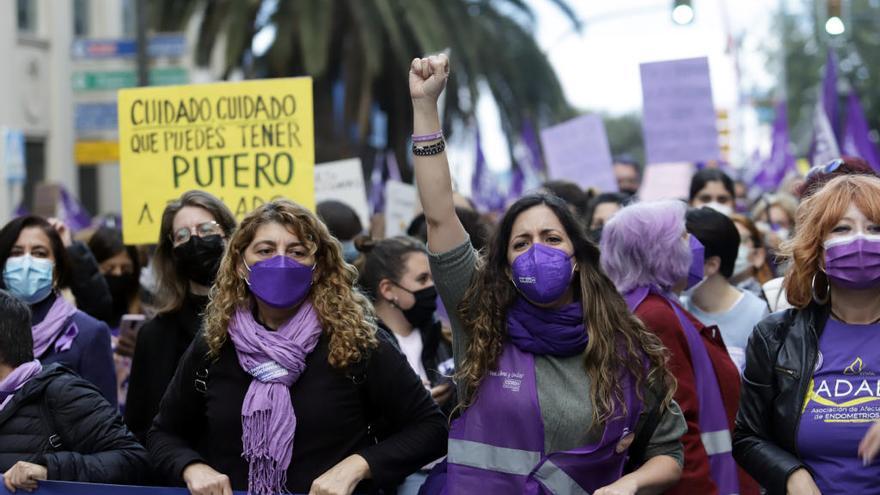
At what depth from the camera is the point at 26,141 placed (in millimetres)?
25812

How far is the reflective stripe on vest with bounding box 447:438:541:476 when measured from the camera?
3.64 m

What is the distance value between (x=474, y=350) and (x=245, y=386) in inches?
27.3

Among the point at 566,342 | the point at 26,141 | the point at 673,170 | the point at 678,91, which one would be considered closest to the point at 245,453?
the point at 566,342

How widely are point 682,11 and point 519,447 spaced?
6891mm

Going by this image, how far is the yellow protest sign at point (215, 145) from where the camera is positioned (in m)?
6.75

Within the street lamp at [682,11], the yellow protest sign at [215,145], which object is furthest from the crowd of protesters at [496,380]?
the street lamp at [682,11]

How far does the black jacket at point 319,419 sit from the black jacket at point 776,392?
0.90m

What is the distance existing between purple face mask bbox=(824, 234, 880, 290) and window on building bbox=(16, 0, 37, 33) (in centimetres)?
2412

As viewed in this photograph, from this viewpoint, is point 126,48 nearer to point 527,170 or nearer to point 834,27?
point 527,170

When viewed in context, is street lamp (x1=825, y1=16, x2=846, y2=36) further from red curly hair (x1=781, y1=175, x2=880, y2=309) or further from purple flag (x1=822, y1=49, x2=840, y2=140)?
red curly hair (x1=781, y1=175, x2=880, y2=309)

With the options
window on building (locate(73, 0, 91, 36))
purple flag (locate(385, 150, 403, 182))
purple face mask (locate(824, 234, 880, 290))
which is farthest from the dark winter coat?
window on building (locate(73, 0, 91, 36))

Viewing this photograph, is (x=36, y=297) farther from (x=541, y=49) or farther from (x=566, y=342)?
(x=541, y=49)

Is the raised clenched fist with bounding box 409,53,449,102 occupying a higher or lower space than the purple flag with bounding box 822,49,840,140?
lower

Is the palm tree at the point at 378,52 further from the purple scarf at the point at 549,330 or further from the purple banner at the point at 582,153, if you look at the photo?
the purple scarf at the point at 549,330
